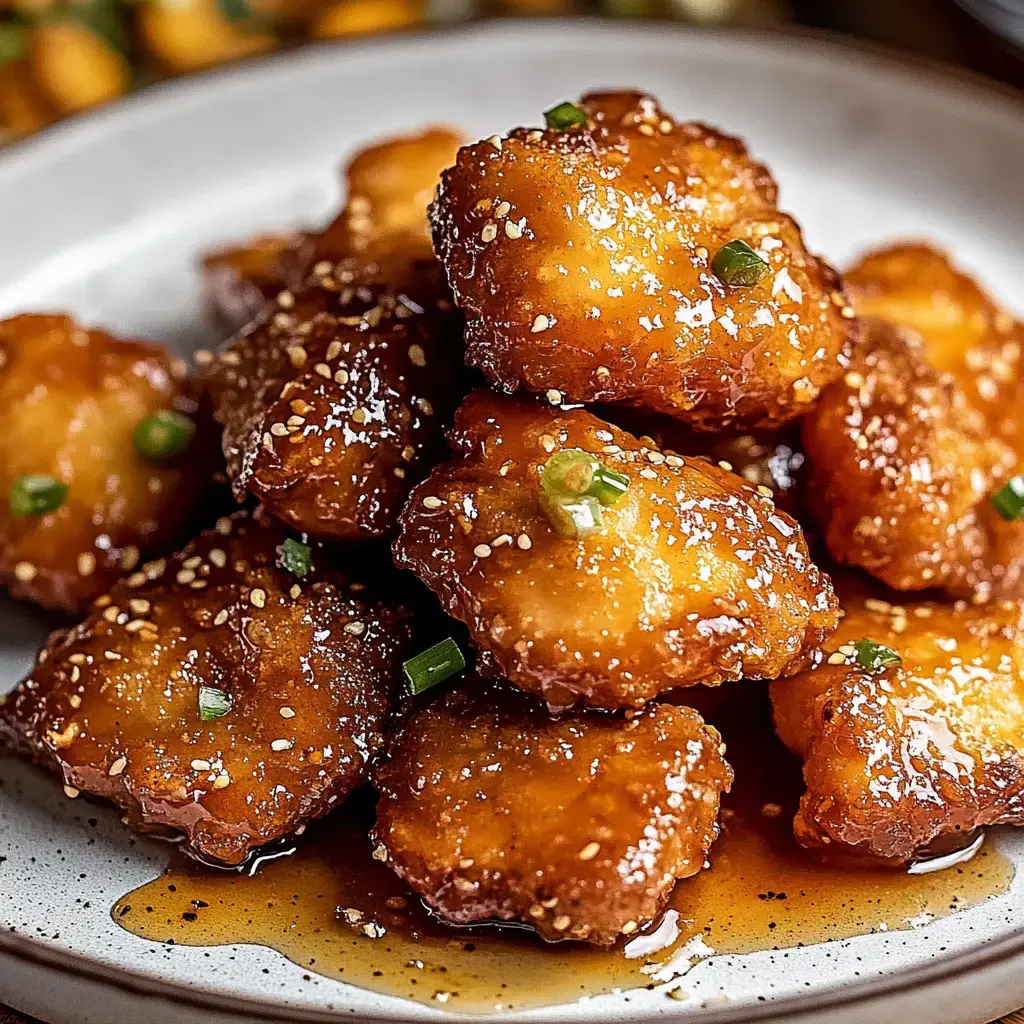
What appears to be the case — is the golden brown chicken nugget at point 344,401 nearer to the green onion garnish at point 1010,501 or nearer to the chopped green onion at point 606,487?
the chopped green onion at point 606,487

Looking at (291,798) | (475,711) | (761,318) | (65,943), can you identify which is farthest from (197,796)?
(761,318)

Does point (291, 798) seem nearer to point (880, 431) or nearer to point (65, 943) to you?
point (65, 943)

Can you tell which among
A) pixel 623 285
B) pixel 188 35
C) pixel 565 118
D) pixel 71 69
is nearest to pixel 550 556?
pixel 623 285

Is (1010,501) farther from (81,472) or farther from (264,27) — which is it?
(264,27)

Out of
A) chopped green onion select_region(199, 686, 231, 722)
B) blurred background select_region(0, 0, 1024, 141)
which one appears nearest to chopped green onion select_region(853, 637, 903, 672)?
chopped green onion select_region(199, 686, 231, 722)

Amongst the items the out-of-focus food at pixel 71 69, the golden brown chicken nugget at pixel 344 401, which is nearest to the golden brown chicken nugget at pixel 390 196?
the golden brown chicken nugget at pixel 344 401

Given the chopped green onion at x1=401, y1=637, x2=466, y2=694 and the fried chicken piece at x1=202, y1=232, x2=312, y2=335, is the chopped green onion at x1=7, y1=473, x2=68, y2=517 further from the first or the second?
the chopped green onion at x1=401, y1=637, x2=466, y2=694
